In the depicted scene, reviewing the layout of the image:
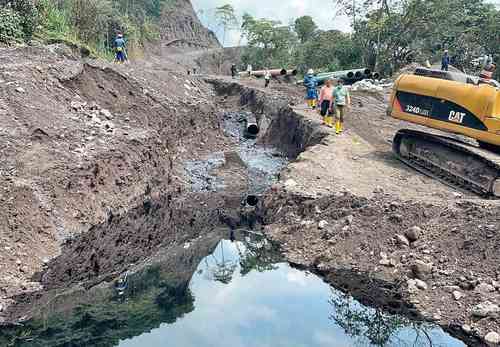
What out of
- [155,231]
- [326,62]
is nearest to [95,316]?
[155,231]

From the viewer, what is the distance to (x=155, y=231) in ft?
33.8

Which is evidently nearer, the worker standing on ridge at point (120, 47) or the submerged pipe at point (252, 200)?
the submerged pipe at point (252, 200)

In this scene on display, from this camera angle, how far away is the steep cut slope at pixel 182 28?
4941 centimetres

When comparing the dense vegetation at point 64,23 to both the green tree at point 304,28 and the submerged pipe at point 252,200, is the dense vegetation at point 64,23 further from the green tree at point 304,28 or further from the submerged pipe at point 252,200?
the green tree at point 304,28

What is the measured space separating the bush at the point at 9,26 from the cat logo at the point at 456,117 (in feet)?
40.3

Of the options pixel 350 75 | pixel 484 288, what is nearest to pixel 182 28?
pixel 350 75

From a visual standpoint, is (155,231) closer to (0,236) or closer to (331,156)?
(0,236)

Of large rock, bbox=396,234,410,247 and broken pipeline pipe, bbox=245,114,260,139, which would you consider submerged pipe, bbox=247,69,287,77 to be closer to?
broken pipeline pipe, bbox=245,114,260,139

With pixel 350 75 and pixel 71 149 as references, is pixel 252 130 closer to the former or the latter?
pixel 350 75

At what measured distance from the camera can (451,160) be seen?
34.6ft

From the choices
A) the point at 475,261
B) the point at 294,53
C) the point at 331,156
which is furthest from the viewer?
the point at 294,53

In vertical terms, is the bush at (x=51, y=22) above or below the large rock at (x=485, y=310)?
above

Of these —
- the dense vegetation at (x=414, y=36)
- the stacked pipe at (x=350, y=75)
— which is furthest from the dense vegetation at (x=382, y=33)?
the stacked pipe at (x=350, y=75)

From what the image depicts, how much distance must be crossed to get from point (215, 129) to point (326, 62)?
13453mm
